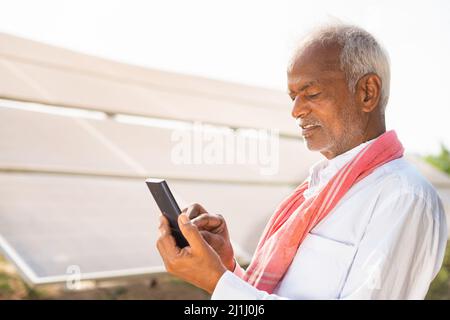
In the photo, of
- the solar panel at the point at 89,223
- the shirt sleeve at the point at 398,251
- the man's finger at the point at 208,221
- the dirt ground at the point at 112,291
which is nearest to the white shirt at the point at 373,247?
the shirt sleeve at the point at 398,251

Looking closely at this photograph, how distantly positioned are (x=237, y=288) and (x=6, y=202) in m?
3.18

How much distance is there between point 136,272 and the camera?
3.92m

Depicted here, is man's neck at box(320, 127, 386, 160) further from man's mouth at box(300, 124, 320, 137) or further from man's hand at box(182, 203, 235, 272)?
man's hand at box(182, 203, 235, 272)

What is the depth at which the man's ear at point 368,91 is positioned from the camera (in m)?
1.70

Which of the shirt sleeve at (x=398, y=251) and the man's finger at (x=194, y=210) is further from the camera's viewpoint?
the man's finger at (x=194, y=210)

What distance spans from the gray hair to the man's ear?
0.02 m

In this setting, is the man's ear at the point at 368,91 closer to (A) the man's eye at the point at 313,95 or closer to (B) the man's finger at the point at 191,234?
(A) the man's eye at the point at 313,95

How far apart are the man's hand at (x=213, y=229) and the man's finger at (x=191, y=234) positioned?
293 millimetres

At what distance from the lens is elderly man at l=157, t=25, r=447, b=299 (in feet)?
4.66

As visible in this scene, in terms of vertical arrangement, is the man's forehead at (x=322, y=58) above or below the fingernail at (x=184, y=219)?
above

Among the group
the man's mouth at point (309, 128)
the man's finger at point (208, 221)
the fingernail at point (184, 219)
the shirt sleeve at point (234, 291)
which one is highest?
the man's mouth at point (309, 128)

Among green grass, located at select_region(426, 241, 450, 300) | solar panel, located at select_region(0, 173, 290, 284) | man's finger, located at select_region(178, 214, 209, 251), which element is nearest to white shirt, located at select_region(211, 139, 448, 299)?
man's finger, located at select_region(178, 214, 209, 251)

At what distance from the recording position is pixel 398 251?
139 cm

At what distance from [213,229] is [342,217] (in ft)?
1.71
